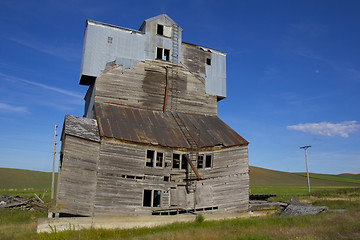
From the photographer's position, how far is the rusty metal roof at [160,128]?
743 inches

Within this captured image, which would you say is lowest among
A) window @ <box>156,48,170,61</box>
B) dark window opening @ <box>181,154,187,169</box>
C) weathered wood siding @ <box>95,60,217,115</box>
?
dark window opening @ <box>181,154,187,169</box>

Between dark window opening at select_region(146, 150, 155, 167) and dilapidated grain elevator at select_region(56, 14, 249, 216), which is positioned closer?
dilapidated grain elevator at select_region(56, 14, 249, 216)

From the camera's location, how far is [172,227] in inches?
647

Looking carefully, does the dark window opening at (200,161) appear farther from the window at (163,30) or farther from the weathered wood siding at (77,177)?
the window at (163,30)

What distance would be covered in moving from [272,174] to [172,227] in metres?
90.0

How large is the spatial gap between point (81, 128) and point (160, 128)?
584 centimetres

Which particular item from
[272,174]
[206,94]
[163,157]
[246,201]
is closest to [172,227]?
[163,157]

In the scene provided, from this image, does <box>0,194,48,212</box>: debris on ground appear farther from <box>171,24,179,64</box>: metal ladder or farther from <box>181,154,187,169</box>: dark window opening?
<box>171,24,179,64</box>: metal ladder

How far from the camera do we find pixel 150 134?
19781mm

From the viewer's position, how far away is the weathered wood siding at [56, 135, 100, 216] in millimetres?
15734

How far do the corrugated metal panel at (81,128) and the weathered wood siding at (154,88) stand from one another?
11.4 ft

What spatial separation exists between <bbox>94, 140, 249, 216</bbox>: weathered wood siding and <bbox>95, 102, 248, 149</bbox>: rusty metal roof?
2.09ft

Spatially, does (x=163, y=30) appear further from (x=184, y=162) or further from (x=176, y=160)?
(x=184, y=162)

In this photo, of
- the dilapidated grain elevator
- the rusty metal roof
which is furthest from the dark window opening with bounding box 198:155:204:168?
the rusty metal roof
